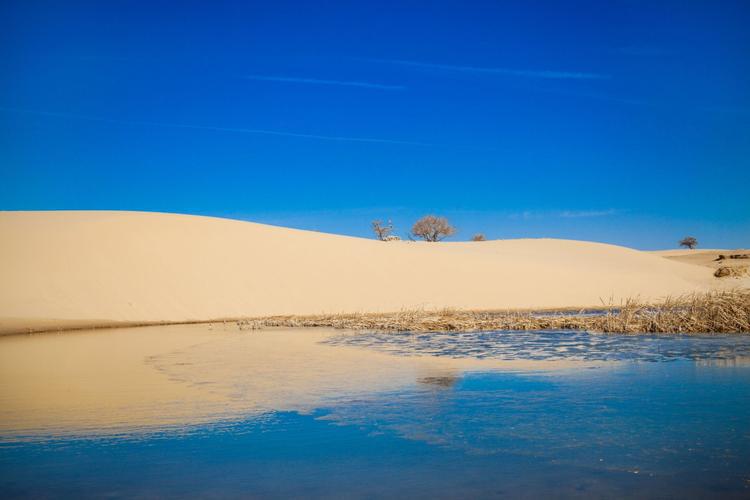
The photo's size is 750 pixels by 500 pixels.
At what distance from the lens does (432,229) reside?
6184cm

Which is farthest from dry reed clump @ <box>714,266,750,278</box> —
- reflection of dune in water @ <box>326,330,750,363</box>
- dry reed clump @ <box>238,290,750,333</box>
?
reflection of dune in water @ <box>326,330,750,363</box>

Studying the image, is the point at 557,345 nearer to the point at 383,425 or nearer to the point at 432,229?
the point at 383,425

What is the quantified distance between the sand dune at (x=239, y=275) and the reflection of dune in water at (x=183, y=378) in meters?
6.89

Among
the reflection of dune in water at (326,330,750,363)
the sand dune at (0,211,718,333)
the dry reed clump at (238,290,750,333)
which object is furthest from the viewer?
the sand dune at (0,211,718,333)

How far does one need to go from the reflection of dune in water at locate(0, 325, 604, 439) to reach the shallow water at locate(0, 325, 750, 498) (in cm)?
5

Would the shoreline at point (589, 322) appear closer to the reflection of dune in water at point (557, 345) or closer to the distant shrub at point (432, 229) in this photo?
the reflection of dune in water at point (557, 345)

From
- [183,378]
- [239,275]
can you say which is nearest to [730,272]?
[239,275]

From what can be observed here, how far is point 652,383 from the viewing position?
740cm

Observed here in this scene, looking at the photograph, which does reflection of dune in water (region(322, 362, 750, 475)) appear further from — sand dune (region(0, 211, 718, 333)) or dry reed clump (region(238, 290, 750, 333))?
sand dune (region(0, 211, 718, 333))

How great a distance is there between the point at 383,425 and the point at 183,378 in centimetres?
387

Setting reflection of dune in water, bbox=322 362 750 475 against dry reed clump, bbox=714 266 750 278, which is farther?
dry reed clump, bbox=714 266 750 278

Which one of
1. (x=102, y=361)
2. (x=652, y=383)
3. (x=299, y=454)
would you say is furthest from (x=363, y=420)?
(x=102, y=361)

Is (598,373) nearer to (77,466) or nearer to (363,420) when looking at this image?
(363,420)

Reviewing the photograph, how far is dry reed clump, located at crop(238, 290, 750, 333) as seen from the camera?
13.5 m
